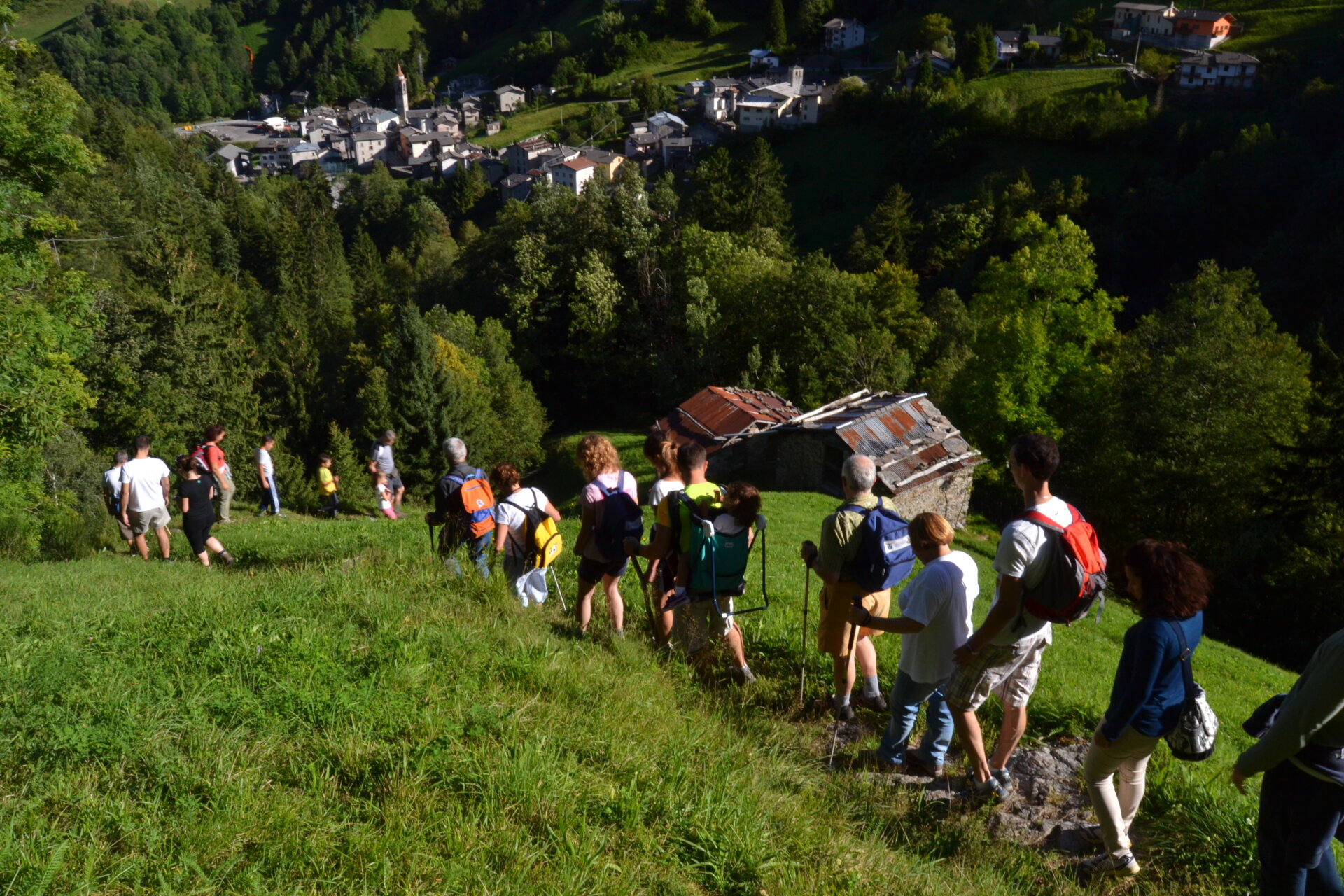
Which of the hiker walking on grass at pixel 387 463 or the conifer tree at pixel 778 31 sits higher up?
the conifer tree at pixel 778 31

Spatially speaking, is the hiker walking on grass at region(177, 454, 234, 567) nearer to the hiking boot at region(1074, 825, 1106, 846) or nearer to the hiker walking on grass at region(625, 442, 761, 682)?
the hiker walking on grass at region(625, 442, 761, 682)

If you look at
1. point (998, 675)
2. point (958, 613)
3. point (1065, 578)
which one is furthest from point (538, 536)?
point (1065, 578)

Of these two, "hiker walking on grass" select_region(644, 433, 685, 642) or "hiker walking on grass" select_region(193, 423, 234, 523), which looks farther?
"hiker walking on grass" select_region(193, 423, 234, 523)

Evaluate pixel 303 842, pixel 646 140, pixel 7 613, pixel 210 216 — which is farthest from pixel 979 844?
pixel 646 140

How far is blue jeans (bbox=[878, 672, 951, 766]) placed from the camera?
211 inches

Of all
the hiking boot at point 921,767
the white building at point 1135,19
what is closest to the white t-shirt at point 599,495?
the hiking boot at point 921,767

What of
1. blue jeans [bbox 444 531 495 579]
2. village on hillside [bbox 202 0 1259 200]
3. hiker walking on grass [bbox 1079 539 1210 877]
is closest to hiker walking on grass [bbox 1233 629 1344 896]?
hiker walking on grass [bbox 1079 539 1210 877]

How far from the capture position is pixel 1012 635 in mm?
4910

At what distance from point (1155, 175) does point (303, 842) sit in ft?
231

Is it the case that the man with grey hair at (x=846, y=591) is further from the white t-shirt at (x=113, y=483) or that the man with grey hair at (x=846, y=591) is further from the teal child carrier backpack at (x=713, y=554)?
the white t-shirt at (x=113, y=483)

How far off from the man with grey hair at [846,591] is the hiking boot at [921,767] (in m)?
0.68

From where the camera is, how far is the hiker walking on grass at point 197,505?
10.7m

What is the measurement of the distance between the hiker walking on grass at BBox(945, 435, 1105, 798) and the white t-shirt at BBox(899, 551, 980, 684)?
0.10 meters

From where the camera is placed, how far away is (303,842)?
3.59 m
